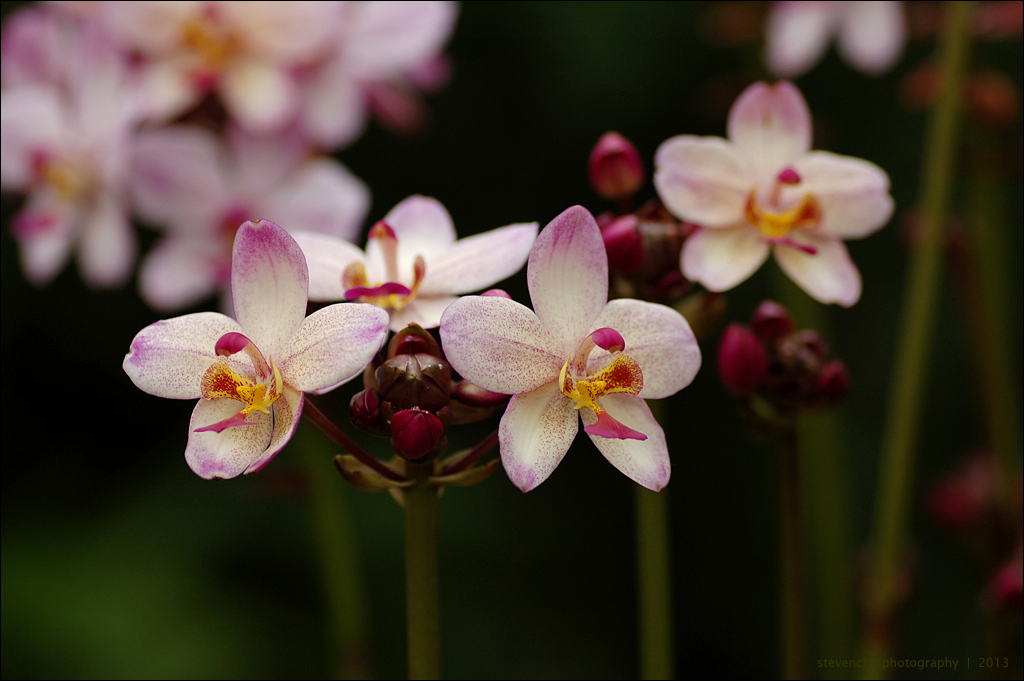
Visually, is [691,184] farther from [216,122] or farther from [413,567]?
[216,122]

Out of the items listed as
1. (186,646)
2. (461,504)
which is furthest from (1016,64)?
(186,646)

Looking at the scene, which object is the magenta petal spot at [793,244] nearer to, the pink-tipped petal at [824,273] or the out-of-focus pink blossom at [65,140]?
the pink-tipped petal at [824,273]

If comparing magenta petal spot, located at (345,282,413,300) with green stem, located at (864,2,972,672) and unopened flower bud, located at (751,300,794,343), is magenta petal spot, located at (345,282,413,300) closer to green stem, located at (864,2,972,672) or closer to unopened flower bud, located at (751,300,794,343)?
unopened flower bud, located at (751,300,794,343)

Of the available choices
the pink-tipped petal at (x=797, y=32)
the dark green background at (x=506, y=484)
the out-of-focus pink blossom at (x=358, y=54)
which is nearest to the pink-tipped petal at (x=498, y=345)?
the out-of-focus pink blossom at (x=358, y=54)

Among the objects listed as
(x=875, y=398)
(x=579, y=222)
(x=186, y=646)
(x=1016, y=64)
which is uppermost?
(x=1016, y=64)

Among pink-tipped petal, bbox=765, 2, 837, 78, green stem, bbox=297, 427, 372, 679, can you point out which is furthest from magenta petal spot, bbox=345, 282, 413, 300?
pink-tipped petal, bbox=765, 2, 837, 78

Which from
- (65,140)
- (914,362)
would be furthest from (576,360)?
(65,140)
